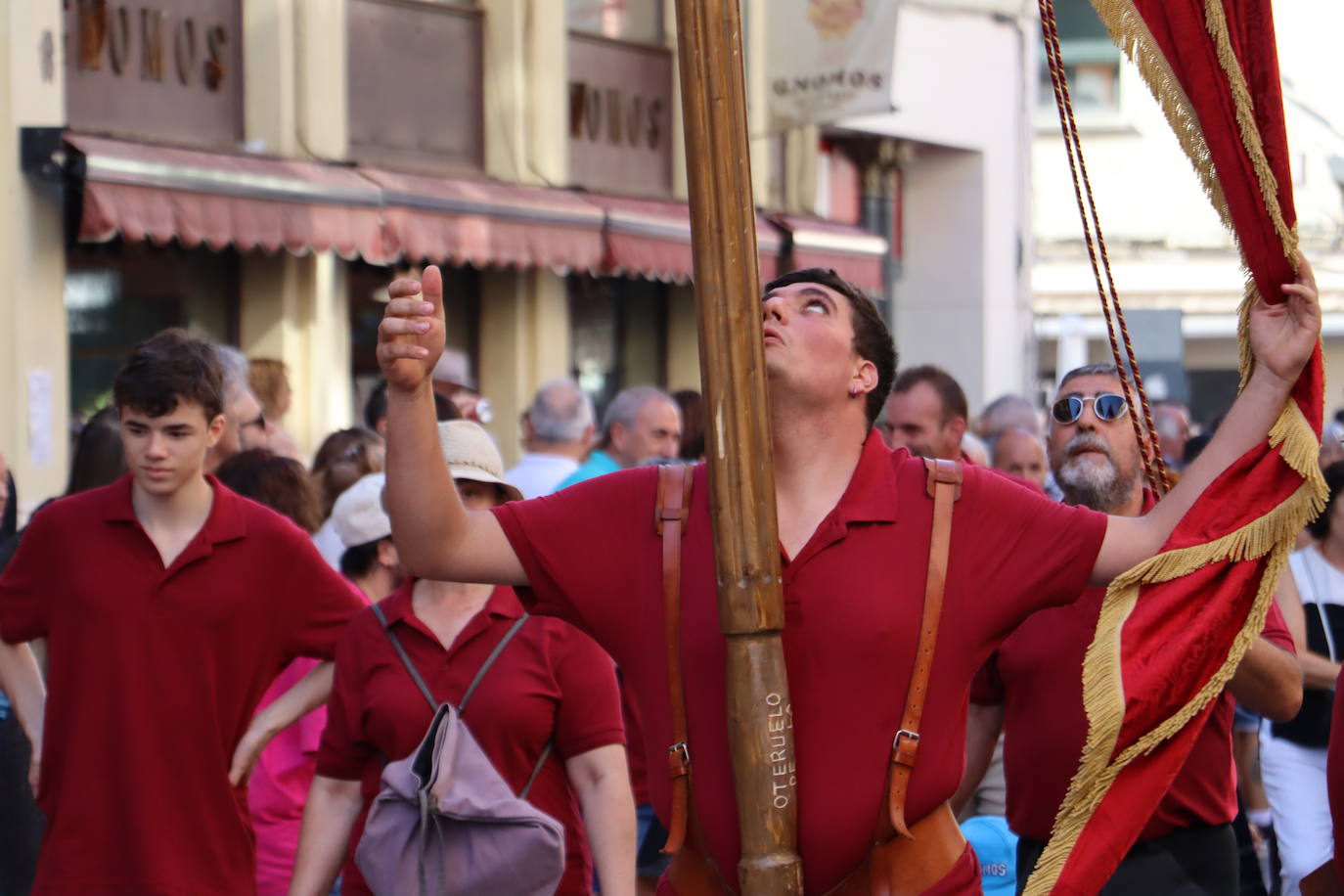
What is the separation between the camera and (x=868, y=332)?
3648 millimetres

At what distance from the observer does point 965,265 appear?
22.2 meters

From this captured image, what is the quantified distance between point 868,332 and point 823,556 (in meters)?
0.49

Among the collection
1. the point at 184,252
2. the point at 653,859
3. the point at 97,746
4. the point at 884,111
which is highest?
the point at 884,111

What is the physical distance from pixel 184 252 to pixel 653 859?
24.5 feet

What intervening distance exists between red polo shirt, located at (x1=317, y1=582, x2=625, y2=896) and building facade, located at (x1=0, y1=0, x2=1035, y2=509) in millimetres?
6780

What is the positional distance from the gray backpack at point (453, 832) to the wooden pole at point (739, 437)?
1.30m

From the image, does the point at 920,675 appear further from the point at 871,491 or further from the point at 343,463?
the point at 343,463

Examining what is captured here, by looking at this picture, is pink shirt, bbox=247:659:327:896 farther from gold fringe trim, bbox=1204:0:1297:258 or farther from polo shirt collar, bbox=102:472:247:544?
gold fringe trim, bbox=1204:0:1297:258

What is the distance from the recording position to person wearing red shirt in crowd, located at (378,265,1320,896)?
328 centimetres

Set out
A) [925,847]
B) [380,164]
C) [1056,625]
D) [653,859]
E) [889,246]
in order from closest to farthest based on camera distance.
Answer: [925,847] → [1056,625] → [653,859] → [380,164] → [889,246]

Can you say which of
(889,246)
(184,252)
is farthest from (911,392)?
(889,246)

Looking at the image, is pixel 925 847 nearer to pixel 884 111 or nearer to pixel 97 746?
pixel 97 746

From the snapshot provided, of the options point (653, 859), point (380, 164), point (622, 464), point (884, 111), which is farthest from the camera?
point (884, 111)

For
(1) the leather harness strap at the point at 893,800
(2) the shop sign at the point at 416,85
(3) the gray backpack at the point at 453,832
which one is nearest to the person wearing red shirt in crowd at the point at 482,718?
(3) the gray backpack at the point at 453,832
